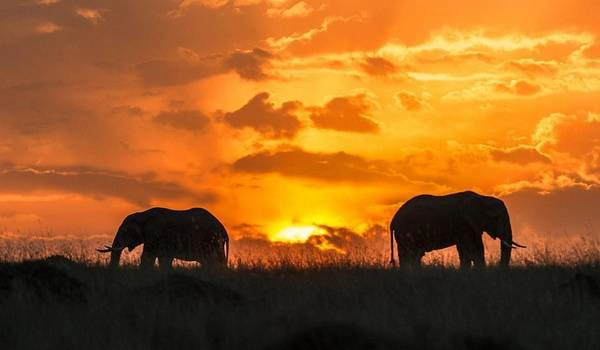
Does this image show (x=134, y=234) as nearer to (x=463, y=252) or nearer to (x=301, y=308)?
(x=463, y=252)

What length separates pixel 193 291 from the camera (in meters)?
14.8

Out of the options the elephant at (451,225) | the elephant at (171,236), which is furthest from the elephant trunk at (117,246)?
the elephant at (451,225)

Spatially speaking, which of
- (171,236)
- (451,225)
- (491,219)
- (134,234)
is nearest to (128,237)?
(134,234)

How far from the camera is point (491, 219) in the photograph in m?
29.5

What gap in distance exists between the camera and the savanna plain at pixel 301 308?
11.4m

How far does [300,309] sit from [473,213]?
17.3m

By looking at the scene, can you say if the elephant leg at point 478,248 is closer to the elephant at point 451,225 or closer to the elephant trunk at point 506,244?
the elephant at point 451,225

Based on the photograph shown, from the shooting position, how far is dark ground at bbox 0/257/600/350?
11.4 meters

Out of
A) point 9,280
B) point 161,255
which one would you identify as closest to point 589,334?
point 9,280

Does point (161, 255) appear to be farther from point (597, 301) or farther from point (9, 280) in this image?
point (597, 301)

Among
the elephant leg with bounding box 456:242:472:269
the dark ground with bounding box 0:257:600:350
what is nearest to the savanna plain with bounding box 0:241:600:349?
the dark ground with bounding box 0:257:600:350

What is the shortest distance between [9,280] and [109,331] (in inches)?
147

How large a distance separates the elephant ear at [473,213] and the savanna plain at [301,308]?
32.3 feet

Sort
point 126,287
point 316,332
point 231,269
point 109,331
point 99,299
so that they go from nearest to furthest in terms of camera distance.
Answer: point 316,332 < point 109,331 < point 99,299 < point 126,287 < point 231,269
